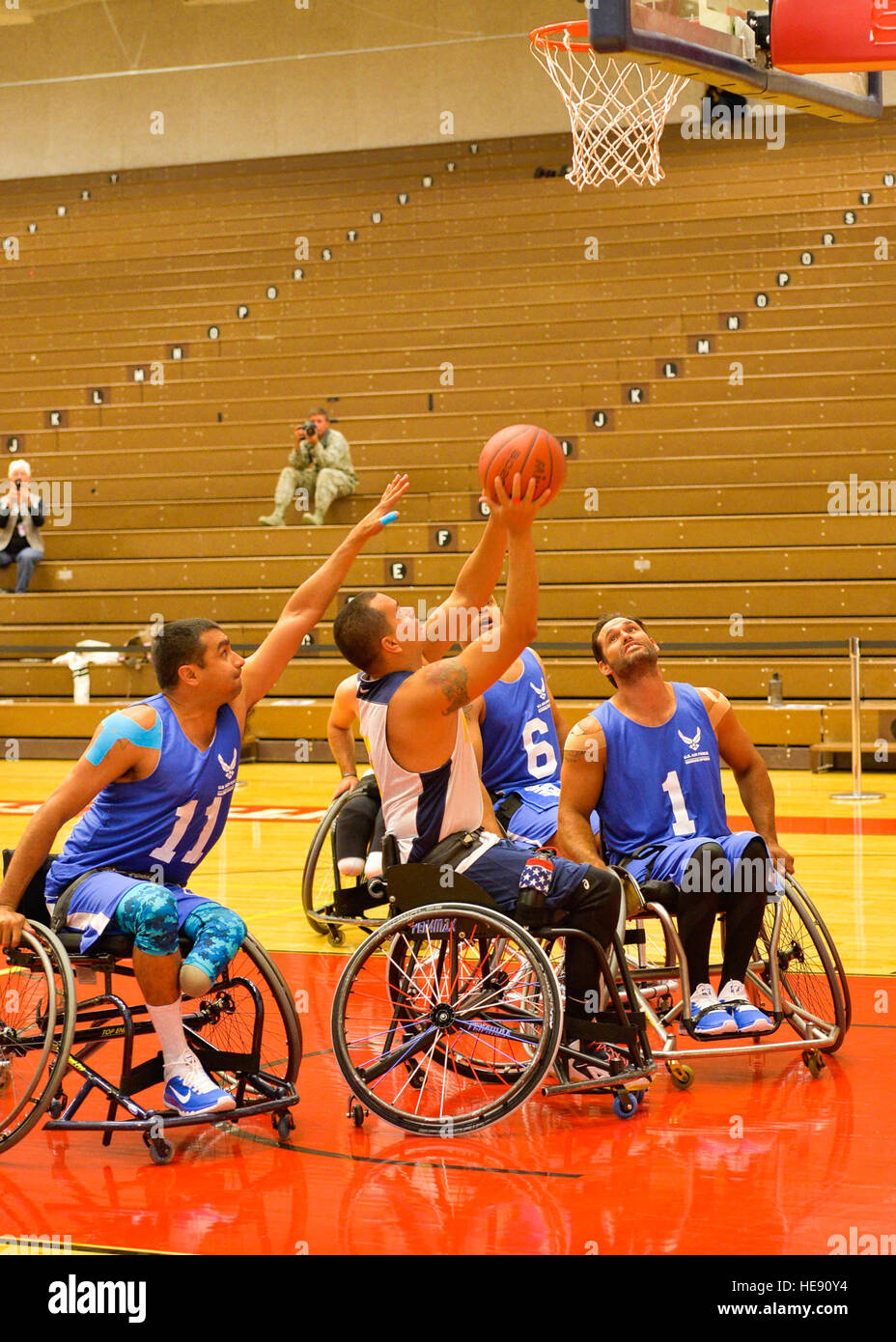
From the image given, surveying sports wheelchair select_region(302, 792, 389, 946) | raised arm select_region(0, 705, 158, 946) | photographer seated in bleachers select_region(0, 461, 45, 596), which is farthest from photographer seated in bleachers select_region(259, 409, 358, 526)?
raised arm select_region(0, 705, 158, 946)

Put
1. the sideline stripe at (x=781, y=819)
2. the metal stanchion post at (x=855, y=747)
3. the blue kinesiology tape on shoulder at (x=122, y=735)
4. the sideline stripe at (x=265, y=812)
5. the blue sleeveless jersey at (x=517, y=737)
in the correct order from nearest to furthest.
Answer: the blue kinesiology tape on shoulder at (x=122, y=735) → the blue sleeveless jersey at (x=517, y=737) → the sideline stripe at (x=781, y=819) → the sideline stripe at (x=265, y=812) → the metal stanchion post at (x=855, y=747)

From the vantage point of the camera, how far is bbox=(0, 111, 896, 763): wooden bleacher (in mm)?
10367

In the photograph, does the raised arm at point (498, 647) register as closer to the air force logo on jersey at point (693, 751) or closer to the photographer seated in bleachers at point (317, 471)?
the air force logo on jersey at point (693, 751)

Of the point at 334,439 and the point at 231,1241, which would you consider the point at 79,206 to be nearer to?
the point at 334,439

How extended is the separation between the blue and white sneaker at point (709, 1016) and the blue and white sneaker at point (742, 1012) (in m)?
0.01

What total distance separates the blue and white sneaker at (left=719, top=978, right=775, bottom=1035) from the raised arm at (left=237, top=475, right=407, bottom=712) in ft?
4.19

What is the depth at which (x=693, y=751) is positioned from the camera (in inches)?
151

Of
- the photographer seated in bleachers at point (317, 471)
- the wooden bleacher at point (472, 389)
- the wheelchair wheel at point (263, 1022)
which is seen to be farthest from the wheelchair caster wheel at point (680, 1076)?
the photographer seated in bleachers at point (317, 471)

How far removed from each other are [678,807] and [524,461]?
1192 millimetres

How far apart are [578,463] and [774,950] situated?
839cm

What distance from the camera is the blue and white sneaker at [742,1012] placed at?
11.3 feet

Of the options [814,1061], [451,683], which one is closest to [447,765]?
[451,683]
